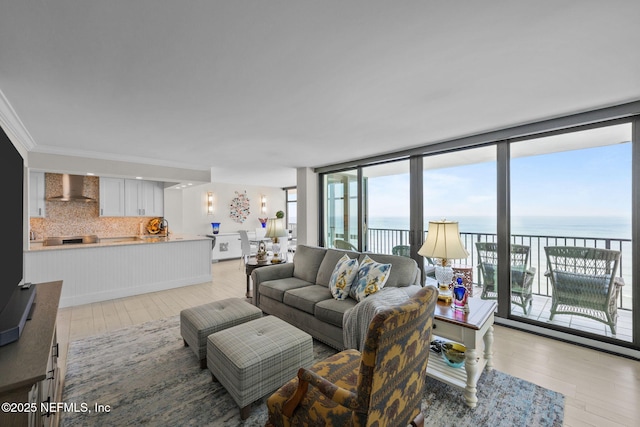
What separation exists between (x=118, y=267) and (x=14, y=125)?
94.4 inches

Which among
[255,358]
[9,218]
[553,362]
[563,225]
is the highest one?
[9,218]

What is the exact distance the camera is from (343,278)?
290 centimetres

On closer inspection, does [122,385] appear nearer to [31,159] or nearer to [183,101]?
[183,101]

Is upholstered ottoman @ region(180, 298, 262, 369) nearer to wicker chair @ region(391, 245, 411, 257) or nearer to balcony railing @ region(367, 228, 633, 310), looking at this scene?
wicker chair @ region(391, 245, 411, 257)

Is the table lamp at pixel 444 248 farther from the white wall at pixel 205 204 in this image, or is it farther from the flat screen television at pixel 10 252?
the white wall at pixel 205 204

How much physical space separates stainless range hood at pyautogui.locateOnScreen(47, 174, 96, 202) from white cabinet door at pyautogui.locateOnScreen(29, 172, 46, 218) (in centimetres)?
18

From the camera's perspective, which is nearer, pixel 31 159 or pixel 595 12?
pixel 595 12

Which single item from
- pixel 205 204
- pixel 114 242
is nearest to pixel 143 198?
pixel 114 242

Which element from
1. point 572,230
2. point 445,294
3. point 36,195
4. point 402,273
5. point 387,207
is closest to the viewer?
point 445,294

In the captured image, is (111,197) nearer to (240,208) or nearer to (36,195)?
(36,195)

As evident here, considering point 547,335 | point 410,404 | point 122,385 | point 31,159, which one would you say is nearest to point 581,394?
point 547,335

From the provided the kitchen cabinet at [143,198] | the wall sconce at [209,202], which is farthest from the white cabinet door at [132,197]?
the wall sconce at [209,202]

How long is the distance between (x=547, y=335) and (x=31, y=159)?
7.15 m

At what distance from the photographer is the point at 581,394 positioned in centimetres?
201
